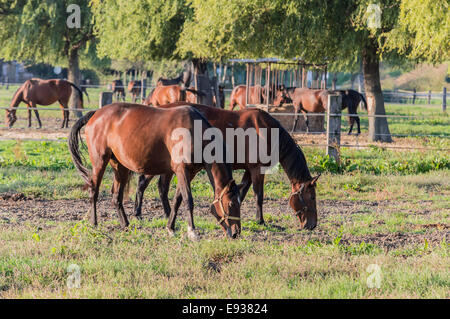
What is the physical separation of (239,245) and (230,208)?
0.42 meters

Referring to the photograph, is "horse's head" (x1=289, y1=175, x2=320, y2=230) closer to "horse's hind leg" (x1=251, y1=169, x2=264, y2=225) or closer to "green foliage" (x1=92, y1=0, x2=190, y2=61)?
"horse's hind leg" (x1=251, y1=169, x2=264, y2=225)

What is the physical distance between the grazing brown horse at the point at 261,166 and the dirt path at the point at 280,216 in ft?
0.92

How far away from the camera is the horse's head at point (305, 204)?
721cm

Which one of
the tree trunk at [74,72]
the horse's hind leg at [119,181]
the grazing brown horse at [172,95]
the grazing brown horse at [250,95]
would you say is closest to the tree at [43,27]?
the tree trunk at [74,72]

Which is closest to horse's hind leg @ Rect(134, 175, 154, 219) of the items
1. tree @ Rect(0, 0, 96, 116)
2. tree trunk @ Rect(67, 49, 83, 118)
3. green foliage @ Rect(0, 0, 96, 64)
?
tree @ Rect(0, 0, 96, 116)

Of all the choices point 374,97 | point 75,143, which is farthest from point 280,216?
point 374,97

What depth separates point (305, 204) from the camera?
7234mm

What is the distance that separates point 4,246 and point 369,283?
3687 millimetres

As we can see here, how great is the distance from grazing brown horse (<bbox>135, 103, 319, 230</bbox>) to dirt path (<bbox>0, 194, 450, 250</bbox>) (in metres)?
0.28

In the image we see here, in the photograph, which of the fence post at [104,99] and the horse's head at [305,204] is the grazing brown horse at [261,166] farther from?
the fence post at [104,99]

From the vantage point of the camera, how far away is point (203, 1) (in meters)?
16.0

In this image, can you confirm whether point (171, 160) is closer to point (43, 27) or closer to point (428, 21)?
point (428, 21)
